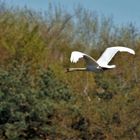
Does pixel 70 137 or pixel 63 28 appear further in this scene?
pixel 63 28

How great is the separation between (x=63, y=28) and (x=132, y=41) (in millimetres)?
4844

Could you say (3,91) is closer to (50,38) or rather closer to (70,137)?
(70,137)

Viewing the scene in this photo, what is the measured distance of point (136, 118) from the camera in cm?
2241

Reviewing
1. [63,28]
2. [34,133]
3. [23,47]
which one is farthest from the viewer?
[63,28]

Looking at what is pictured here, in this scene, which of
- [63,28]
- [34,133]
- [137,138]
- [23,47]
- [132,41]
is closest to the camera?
[137,138]

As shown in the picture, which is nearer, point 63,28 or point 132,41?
point 132,41

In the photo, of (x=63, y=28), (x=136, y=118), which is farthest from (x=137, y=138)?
(x=63, y=28)

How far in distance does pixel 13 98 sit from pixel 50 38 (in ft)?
49.4

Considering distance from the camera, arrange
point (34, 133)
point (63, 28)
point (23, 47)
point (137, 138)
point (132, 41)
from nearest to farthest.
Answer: point (137, 138), point (34, 133), point (23, 47), point (132, 41), point (63, 28)

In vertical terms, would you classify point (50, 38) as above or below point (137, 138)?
above

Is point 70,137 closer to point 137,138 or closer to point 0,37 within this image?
point 137,138

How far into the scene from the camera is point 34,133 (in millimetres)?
23375

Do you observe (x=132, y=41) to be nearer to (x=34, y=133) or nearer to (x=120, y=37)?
(x=120, y=37)

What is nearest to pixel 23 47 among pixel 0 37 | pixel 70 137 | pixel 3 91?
pixel 0 37
